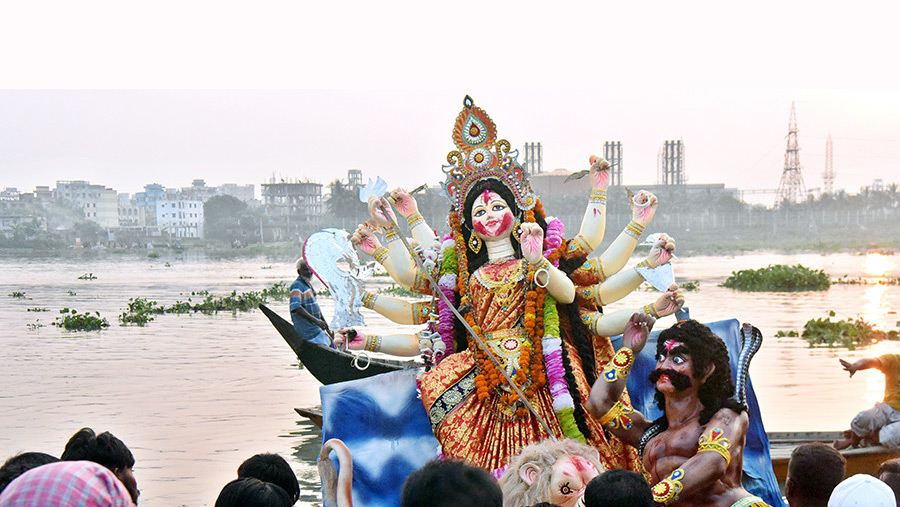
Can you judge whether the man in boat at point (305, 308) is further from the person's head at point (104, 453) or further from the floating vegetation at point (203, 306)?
the floating vegetation at point (203, 306)

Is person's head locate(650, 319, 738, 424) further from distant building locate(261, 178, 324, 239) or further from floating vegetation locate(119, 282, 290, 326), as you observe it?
distant building locate(261, 178, 324, 239)

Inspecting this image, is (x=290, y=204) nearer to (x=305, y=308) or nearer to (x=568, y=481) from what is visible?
(x=305, y=308)

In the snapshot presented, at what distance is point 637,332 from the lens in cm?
534

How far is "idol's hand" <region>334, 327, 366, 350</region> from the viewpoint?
21.5 feet

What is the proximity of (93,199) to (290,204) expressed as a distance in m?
23.9

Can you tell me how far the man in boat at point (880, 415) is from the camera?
7430 mm

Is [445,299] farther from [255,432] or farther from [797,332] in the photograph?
[797,332]

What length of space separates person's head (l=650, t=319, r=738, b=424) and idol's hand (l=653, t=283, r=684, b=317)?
0.67 m

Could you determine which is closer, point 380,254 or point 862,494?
point 862,494

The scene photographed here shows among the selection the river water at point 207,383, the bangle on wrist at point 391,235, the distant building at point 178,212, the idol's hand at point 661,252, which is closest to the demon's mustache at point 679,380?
the idol's hand at point 661,252

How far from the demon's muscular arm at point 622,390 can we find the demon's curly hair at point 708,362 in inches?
9.2

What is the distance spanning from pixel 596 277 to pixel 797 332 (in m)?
13.1

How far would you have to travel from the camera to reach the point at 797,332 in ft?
60.8

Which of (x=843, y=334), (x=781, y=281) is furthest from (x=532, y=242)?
(x=781, y=281)
